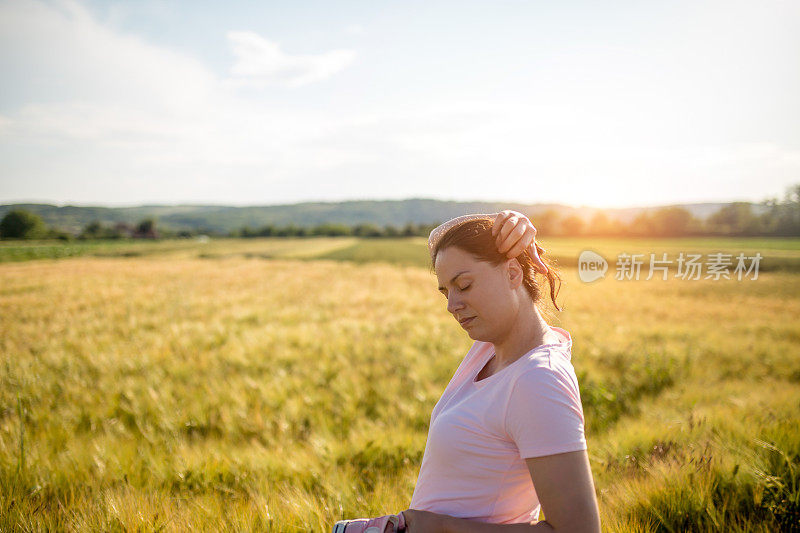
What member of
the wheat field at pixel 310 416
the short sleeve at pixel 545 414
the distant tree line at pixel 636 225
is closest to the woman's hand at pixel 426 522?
the short sleeve at pixel 545 414

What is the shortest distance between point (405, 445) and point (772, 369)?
6.20 m

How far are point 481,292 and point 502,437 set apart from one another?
1.42ft

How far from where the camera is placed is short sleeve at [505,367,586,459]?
3.48 feet

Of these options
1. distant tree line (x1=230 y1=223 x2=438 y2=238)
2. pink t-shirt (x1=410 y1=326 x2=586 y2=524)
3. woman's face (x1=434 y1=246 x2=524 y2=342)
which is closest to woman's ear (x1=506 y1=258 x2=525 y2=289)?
woman's face (x1=434 y1=246 x2=524 y2=342)

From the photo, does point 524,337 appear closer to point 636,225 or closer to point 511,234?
point 511,234

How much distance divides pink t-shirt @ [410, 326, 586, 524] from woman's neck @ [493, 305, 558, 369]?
0.07m

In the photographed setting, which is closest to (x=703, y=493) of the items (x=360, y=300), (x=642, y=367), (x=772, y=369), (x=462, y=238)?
(x=462, y=238)

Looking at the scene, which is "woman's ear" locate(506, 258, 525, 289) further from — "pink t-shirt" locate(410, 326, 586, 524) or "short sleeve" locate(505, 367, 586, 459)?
"short sleeve" locate(505, 367, 586, 459)

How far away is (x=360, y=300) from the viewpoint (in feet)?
38.6

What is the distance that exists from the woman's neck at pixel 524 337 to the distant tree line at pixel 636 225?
244 inches

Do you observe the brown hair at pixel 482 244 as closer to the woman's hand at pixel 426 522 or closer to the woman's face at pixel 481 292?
the woman's face at pixel 481 292

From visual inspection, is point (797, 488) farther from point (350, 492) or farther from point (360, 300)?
point (360, 300)

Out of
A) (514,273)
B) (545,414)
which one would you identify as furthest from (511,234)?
(545,414)

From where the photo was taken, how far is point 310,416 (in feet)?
13.5
